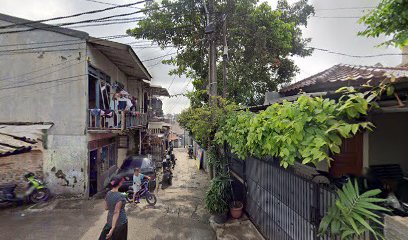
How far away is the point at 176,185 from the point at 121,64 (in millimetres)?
7602

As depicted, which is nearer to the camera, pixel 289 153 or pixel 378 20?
pixel 289 153

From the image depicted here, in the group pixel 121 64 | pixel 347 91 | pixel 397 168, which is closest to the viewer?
pixel 347 91

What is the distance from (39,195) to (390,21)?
11950 mm

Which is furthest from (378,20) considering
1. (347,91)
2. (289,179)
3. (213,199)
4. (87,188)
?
(87,188)

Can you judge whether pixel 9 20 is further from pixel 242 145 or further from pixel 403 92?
pixel 403 92

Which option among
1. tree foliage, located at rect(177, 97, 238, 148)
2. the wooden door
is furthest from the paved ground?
the wooden door

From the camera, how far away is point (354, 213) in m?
2.90

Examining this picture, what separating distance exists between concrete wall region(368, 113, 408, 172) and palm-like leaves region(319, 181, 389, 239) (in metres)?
3.44

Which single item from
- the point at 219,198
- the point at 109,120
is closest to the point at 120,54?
the point at 109,120

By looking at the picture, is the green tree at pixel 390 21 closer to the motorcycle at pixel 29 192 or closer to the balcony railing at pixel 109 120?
the balcony railing at pixel 109 120

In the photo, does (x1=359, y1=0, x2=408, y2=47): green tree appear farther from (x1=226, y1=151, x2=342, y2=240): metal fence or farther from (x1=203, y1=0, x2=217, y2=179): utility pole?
(x1=203, y1=0, x2=217, y2=179): utility pole

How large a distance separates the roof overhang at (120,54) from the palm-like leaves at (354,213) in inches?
410

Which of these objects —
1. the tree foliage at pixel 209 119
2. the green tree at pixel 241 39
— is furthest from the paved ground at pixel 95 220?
Result: the green tree at pixel 241 39

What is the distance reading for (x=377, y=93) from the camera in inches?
108
